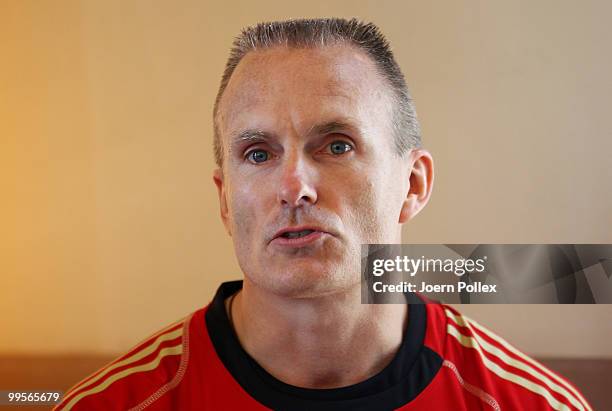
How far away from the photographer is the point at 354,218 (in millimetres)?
1013

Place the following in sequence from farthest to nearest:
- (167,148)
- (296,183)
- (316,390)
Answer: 1. (167,148)
2. (316,390)
3. (296,183)

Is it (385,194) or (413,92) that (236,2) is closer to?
(413,92)

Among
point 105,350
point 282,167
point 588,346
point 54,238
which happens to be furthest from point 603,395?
point 54,238

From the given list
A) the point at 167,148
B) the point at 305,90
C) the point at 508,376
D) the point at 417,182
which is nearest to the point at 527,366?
the point at 508,376

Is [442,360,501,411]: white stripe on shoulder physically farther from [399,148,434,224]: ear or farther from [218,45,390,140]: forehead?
[218,45,390,140]: forehead

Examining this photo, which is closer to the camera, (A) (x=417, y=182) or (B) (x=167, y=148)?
→ (A) (x=417, y=182)

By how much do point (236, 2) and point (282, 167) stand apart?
512 mm

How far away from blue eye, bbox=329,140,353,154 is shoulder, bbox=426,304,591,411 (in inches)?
13.6

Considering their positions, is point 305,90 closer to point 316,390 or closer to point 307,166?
point 307,166

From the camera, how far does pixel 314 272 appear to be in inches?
38.2

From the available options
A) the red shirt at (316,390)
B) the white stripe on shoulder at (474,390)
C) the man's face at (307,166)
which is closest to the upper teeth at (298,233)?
the man's face at (307,166)

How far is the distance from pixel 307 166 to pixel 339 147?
6cm

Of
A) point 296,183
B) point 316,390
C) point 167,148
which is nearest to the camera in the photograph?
point 296,183

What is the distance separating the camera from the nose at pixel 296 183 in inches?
37.8
